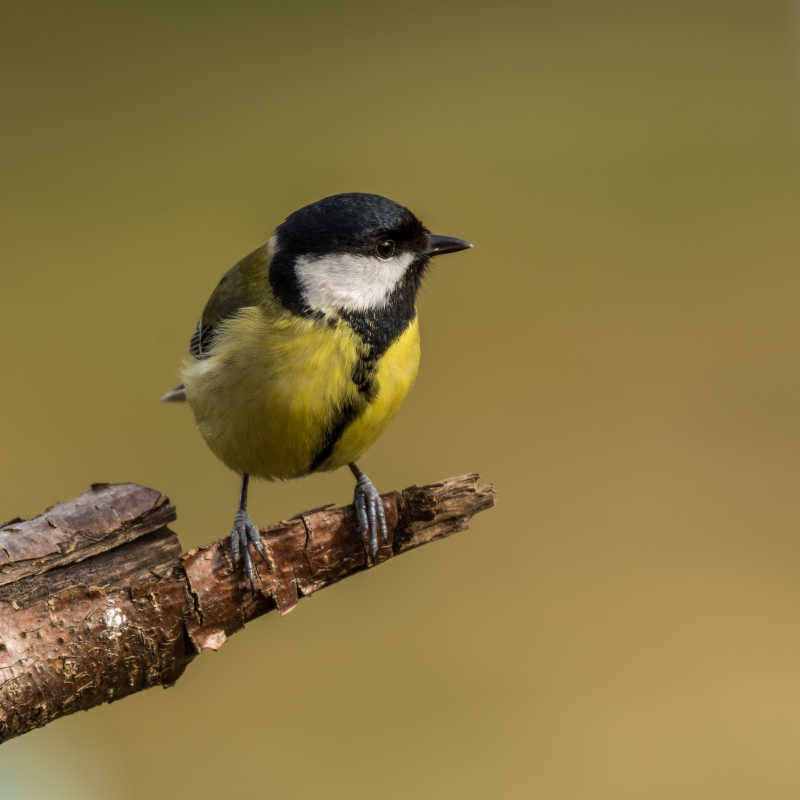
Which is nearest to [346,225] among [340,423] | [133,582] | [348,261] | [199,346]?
[348,261]

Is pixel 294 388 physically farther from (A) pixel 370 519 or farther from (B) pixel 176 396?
(B) pixel 176 396

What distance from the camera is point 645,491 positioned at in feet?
11.6

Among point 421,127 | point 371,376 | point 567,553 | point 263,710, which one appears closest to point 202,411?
point 371,376

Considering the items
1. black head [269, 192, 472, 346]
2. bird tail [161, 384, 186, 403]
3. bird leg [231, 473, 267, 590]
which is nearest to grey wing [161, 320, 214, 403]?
bird tail [161, 384, 186, 403]

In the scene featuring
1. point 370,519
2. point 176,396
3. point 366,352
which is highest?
point 366,352

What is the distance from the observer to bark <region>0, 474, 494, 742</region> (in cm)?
123

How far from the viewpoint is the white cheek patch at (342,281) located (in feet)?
4.92

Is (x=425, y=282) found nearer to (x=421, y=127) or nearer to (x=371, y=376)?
(x=371, y=376)

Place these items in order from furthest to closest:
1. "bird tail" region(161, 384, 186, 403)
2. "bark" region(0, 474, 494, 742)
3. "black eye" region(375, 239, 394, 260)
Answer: "bird tail" region(161, 384, 186, 403), "black eye" region(375, 239, 394, 260), "bark" region(0, 474, 494, 742)

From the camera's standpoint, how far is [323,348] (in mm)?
1472

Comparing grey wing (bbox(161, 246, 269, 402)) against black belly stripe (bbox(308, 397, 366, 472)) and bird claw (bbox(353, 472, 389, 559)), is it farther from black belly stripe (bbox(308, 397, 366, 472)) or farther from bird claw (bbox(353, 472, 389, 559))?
bird claw (bbox(353, 472, 389, 559))

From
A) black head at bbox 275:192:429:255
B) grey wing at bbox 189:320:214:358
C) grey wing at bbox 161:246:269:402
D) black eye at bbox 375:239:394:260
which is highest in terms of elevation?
black head at bbox 275:192:429:255

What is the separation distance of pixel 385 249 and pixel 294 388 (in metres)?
0.27

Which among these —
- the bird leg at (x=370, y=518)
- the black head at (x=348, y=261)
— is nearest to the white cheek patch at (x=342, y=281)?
the black head at (x=348, y=261)
